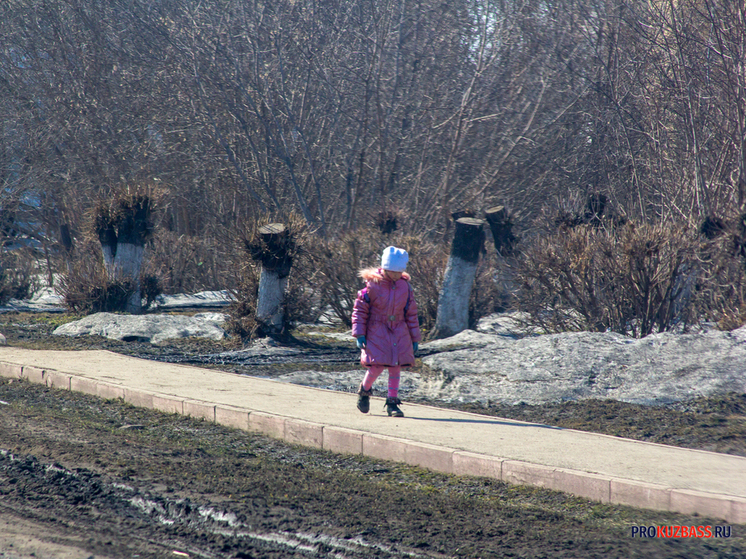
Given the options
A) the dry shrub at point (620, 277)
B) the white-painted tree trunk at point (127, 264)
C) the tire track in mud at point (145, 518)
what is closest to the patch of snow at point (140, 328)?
the white-painted tree trunk at point (127, 264)

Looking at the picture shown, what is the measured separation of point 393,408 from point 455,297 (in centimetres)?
527

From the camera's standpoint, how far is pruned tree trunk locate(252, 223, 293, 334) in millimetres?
11172

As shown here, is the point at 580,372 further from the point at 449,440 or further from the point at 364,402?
the point at 449,440

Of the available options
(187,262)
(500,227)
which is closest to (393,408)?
(500,227)

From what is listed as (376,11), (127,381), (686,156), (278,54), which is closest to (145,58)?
(278,54)

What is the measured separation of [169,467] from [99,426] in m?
1.63

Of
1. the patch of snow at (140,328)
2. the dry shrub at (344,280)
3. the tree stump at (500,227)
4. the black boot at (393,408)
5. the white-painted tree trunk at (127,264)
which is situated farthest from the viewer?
the white-painted tree trunk at (127,264)

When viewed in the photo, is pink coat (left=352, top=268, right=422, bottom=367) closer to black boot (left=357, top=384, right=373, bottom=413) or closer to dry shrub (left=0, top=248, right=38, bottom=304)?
black boot (left=357, top=384, right=373, bottom=413)

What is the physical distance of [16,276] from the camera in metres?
18.3

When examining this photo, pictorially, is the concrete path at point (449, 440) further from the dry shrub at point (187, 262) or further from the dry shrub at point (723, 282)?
the dry shrub at point (187, 262)

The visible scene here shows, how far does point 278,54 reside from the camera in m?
19.6

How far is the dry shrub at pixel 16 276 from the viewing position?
56.2ft

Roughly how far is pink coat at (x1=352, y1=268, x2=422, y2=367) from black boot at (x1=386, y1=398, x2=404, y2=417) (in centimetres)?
33

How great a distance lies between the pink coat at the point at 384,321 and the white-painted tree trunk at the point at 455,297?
16.3ft
